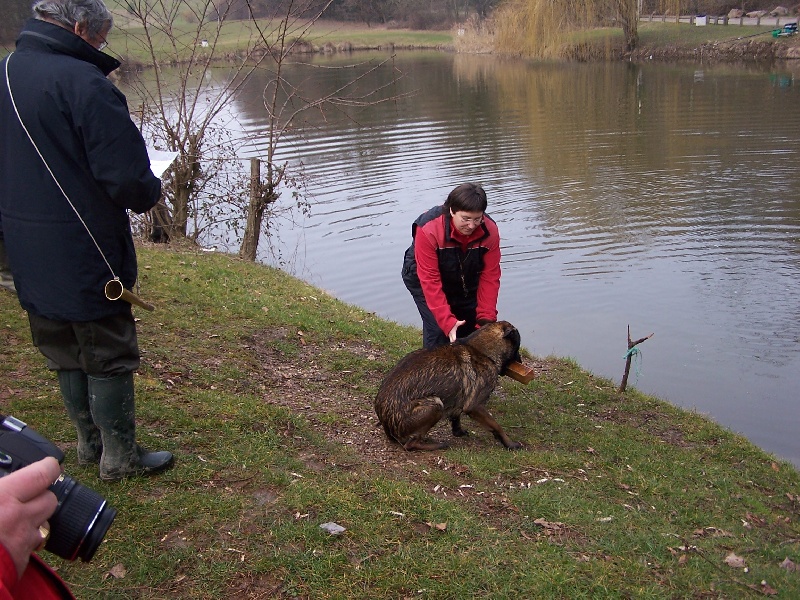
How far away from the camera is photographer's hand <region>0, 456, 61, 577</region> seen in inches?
71.2

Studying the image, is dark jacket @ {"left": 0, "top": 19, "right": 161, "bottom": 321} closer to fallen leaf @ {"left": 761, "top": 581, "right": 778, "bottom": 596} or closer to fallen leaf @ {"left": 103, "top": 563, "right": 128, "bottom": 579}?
fallen leaf @ {"left": 103, "top": 563, "right": 128, "bottom": 579}

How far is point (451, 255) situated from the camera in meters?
6.59

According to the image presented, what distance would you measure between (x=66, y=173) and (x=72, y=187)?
0.26ft

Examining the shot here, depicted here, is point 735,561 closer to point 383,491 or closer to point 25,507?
point 383,491

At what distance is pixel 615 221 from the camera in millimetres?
17406

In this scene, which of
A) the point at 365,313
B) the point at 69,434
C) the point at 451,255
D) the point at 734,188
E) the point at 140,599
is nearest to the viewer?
the point at 140,599

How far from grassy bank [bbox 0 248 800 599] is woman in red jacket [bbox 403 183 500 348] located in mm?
1120

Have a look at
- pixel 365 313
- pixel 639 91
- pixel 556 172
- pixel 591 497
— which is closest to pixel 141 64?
pixel 365 313

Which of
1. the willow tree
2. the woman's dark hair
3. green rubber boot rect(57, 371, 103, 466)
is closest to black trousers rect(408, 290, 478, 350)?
the woman's dark hair

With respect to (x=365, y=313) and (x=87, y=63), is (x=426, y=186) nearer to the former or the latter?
(x=365, y=313)

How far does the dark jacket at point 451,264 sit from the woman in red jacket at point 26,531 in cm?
469

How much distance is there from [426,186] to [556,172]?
3.80 m

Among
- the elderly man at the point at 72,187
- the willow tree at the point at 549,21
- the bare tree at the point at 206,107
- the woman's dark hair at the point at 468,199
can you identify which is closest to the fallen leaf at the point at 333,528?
the elderly man at the point at 72,187

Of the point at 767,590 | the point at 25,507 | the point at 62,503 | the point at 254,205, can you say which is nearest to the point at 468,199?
the point at 767,590
